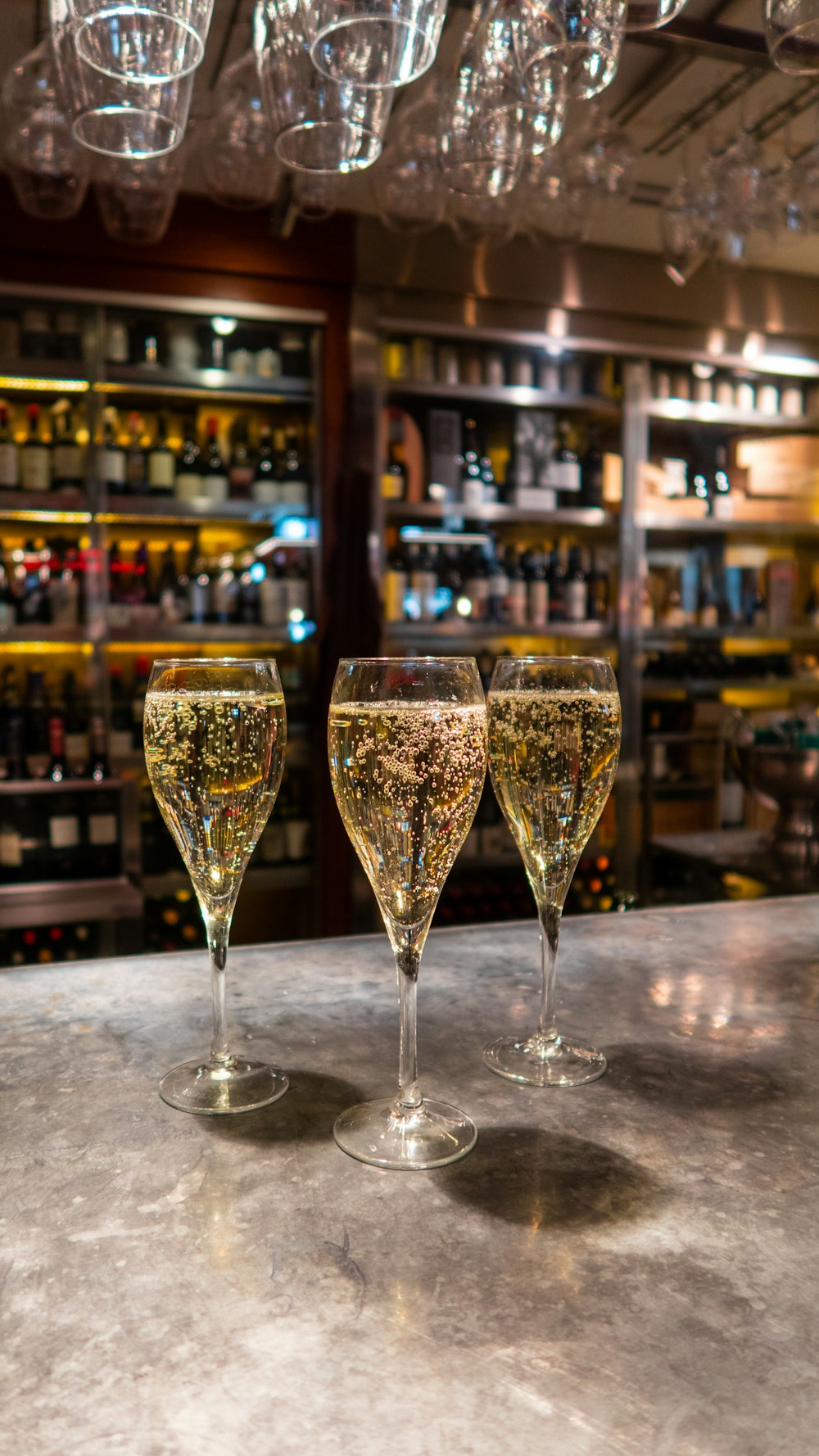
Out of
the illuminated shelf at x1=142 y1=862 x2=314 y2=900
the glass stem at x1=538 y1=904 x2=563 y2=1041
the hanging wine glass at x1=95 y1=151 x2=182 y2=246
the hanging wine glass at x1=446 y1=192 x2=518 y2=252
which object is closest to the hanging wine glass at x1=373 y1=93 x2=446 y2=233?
the hanging wine glass at x1=446 y1=192 x2=518 y2=252

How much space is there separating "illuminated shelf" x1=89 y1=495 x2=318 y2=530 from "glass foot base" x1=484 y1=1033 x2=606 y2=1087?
3.09 m

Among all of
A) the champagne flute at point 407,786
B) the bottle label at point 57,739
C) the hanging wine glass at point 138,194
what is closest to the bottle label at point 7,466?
the bottle label at point 57,739

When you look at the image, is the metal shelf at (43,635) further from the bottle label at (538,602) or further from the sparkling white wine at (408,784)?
the sparkling white wine at (408,784)

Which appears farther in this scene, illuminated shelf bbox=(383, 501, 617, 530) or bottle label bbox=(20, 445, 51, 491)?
illuminated shelf bbox=(383, 501, 617, 530)

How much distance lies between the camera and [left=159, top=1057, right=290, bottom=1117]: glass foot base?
0.54 meters

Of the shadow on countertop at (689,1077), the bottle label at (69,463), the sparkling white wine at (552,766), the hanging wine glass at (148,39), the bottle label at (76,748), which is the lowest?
the bottle label at (76,748)

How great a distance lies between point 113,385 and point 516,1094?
3377mm

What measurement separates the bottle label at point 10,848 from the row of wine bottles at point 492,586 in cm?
148

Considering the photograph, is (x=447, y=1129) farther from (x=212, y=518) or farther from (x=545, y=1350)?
(x=212, y=518)

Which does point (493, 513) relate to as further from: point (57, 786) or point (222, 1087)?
point (222, 1087)

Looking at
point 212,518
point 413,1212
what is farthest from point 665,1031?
point 212,518

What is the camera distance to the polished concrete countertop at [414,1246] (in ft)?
1.04

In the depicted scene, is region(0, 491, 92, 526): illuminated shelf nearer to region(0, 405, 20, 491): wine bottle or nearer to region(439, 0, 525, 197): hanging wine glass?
region(0, 405, 20, 491): wine bottle

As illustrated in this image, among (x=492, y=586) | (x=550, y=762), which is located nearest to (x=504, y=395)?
(x=492, y=586)
